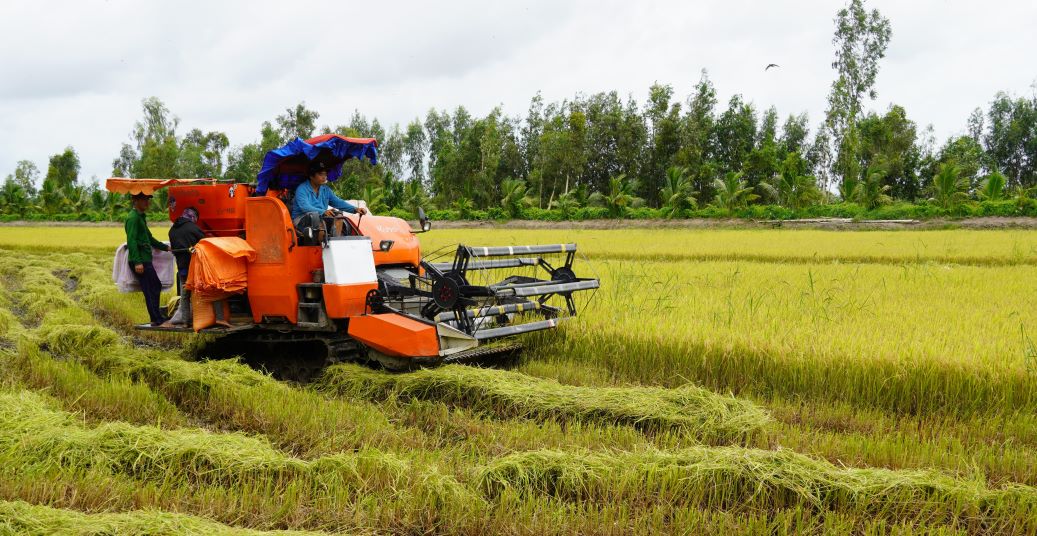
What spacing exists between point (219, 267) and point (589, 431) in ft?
11.8

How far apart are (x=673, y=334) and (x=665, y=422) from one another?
1.73 m

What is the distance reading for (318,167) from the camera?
6.50 meters

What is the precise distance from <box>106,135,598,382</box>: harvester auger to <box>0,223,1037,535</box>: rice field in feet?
1.03

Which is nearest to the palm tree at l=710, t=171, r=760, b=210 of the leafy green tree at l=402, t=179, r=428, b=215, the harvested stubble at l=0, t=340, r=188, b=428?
the leafy green tree at l=402, t=179, r=428, b=215

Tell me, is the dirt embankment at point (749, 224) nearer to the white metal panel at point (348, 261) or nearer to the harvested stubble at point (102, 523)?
the white metal panel at point (348, 261)

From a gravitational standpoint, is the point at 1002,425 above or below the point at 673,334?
below

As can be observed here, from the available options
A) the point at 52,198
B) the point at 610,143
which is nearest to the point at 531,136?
the point at 610,143

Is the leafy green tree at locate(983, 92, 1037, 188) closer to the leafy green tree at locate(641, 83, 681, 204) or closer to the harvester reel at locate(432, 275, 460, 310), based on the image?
the leafy green tree at locate(641, 83, 681, 204)

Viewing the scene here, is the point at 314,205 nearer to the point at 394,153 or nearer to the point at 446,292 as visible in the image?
the point at 446,292

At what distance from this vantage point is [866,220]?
1035 inches

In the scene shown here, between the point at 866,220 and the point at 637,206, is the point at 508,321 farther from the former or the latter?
the point at 637,206

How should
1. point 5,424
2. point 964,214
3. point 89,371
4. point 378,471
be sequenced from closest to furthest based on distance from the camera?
point 378,471
point 5,424
point 89,371
point 964,214

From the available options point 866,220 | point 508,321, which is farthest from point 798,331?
point 866,220

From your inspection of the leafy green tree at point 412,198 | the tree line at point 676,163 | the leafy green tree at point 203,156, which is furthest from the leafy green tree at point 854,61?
the leafy green tree at point 203,156
